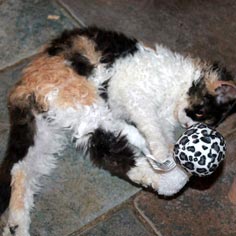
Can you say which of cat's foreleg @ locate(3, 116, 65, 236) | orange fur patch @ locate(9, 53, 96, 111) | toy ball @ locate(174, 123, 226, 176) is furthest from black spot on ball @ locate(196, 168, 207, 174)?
cat's foreleg @ locate(3, 116, 65, 236)

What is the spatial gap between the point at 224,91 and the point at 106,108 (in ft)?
2.11

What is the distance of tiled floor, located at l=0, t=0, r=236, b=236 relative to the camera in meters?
2.97

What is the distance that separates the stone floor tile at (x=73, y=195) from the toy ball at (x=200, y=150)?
24.4 inches

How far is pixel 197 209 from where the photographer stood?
3.03m

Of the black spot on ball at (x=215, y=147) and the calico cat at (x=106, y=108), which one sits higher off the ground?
the black spot on ball at (x=215, y=147)

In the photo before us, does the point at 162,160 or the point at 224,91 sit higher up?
the point at 224,91

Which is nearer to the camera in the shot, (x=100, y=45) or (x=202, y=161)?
(x=202, y=161)

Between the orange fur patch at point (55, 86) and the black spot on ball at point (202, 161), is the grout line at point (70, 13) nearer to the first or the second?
the orange fur patch at point (55, 86)

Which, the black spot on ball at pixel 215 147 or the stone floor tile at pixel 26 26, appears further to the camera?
the stone floor tile at pixel 26 26

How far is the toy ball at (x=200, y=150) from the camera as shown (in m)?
2.52

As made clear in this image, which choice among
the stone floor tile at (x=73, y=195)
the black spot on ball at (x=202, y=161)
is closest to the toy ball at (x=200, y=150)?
the black spot on ball at (x=202, y=161)

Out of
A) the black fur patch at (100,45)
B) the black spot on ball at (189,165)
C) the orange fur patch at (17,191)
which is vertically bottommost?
the orange fur patch at (17,191)

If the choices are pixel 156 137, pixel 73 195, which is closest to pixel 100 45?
pixel 156 137

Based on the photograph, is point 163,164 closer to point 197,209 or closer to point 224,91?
point 197,209
